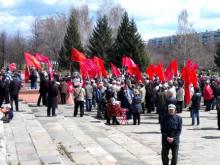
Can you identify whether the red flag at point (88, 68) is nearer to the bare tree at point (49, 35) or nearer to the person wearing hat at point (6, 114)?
the person wearing hat at point (6, 114)

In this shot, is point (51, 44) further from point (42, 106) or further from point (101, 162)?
point (101, 162)

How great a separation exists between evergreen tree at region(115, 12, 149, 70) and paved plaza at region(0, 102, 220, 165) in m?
36.6

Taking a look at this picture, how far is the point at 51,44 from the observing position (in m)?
83.2

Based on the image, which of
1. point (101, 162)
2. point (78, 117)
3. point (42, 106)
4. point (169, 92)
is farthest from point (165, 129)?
point (42, 106)

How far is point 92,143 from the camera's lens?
1534 centimetres

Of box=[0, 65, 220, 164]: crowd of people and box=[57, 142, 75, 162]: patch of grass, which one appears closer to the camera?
box=[57, 142, 75, 162]: patch of grass

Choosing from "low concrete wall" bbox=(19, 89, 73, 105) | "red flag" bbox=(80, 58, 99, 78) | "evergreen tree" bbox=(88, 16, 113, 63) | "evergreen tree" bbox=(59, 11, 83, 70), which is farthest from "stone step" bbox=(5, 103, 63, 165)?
"evergreen tree" bbox=(59, 11, 83, 70)

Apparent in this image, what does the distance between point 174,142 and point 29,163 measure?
3449mm

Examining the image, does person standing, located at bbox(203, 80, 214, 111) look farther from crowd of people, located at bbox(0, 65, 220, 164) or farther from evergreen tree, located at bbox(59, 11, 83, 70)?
evergreen tree, located at bbox(59, 11, 83, 70)

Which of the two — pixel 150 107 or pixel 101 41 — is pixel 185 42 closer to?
pixel 101 41

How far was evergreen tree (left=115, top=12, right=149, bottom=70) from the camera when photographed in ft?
191

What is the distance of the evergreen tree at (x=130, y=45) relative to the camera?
5809 centimetres

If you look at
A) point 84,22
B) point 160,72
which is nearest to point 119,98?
point 160,72

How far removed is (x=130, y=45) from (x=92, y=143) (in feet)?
145
